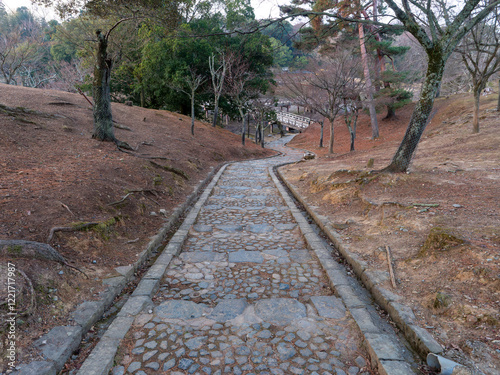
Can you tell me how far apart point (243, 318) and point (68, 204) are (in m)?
3.27

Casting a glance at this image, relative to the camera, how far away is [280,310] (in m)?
3.18

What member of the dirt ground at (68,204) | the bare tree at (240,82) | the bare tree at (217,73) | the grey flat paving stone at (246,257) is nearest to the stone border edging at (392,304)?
the grey flat paving stone at (246,257)

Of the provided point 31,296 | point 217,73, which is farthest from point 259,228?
point 217,73

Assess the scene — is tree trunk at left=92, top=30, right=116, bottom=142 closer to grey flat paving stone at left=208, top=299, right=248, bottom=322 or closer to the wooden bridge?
grey flat paving stone at left=208, top=299, right=248, bottom=322

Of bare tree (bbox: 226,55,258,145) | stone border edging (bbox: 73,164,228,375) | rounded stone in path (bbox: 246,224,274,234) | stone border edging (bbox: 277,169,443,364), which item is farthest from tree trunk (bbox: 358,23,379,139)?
stone border edging (bbox: 73,164,228,375)

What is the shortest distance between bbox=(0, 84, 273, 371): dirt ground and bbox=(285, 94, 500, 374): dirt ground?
3472 millimetres

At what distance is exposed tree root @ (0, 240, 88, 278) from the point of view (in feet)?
9.76

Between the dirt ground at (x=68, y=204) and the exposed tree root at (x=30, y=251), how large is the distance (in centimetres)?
8

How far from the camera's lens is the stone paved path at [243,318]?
2.45 metres

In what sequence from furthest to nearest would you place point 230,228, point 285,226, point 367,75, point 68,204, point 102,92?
point 367,75, point 102,92, point 285,226, point 230,228, point 68,204

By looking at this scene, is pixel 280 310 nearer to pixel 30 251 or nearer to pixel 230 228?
pixel 30 251

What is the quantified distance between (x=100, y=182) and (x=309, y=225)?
4.22m

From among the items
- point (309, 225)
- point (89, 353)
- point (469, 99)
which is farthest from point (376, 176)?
point (469, 99)

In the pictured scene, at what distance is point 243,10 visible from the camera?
28.7 metres
